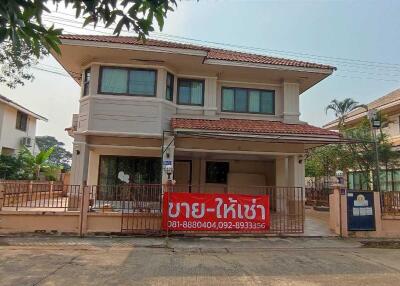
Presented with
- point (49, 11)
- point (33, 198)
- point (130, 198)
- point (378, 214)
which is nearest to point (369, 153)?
point (378, 214)

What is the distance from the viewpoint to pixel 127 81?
48.2ft

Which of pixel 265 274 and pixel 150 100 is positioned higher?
pixel 150 100

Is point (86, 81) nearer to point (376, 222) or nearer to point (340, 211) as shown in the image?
point (340, 211)

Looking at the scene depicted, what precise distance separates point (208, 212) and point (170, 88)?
20.0 ft

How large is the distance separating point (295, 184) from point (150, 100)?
7.29m

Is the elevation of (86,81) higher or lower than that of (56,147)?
lower

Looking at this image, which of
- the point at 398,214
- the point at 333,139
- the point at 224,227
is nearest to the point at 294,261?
the point at 224,227

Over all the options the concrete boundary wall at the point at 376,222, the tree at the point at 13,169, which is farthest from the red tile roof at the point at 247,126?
the tree at the point at 13,169

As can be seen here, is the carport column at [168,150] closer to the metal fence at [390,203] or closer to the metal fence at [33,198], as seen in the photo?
the metal fence at [33,198]

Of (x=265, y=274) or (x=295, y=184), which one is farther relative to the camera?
(x=295, y=184)

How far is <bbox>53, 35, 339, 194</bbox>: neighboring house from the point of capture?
14289 mm

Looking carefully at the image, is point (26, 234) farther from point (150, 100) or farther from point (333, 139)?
point (333, 139)

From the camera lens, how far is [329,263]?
8.57 meters

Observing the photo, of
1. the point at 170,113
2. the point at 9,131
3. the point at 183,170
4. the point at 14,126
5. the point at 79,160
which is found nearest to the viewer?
the point at 79,160
